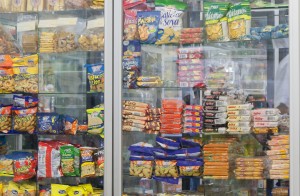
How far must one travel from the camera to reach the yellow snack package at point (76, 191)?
2.97 metres

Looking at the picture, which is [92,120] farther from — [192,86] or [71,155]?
[192,86]

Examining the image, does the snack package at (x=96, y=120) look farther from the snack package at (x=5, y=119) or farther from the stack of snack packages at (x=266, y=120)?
the stack of snack packages at (x=266, y=120)

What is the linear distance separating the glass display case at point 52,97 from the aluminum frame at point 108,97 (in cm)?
16

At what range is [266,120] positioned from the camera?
278cm

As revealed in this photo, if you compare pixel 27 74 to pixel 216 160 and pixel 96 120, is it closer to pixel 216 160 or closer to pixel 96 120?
pixel 96 120

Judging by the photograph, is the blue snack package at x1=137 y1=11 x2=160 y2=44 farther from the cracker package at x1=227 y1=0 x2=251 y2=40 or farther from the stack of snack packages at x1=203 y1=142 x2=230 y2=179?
the stack of snack packages at x1=203 y1=142 x2=230 y2=179

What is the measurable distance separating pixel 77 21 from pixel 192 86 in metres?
0.90

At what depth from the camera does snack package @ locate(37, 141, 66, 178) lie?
9.97ft

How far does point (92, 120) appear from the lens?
299 centimetres

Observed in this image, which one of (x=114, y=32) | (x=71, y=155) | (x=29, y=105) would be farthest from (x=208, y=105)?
(x=29, y=105)

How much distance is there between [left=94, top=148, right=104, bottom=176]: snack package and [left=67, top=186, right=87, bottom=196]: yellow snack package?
0.14 meters

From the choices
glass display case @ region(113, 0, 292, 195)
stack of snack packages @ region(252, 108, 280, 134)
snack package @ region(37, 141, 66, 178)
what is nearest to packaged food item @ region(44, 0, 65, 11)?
glass display case @ region(113, 0, 292, 195)

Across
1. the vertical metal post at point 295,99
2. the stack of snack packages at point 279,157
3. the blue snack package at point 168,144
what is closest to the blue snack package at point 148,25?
the blue snack package at point 168,144

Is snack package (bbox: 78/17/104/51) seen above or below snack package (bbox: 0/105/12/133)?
above
